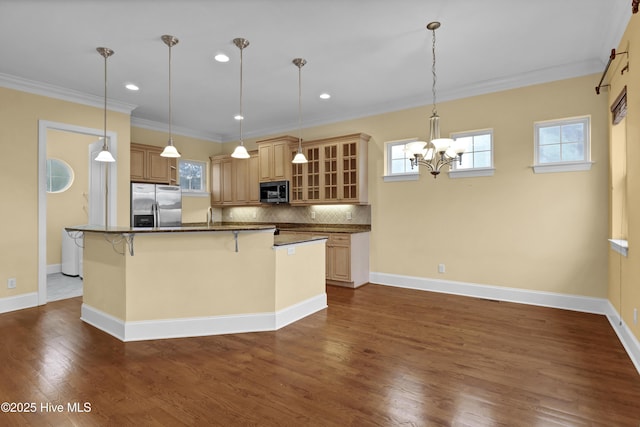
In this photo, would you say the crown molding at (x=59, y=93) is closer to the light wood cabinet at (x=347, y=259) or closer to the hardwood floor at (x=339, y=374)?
the hardwood floor at (x=339, y=374)

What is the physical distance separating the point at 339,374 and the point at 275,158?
15.5 feet

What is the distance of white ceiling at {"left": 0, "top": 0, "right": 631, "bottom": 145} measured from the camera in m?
2.87

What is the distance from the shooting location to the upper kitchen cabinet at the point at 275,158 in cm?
634

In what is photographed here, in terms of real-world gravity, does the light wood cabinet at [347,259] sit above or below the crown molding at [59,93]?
below

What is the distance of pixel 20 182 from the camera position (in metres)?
4.30

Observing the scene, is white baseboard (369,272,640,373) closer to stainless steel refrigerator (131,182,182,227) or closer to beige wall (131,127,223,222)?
stainless steel refrigerator (131,182,182,227)

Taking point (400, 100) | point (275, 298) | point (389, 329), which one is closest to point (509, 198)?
point (400, 100)

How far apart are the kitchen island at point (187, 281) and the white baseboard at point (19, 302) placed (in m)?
1.43

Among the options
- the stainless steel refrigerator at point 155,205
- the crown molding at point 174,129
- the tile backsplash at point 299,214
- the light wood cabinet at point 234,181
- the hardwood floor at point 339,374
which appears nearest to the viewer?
the hardwood floor at point 339,374

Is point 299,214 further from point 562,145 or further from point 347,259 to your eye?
point 562,145

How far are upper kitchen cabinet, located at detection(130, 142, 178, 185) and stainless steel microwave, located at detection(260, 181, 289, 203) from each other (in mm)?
1867

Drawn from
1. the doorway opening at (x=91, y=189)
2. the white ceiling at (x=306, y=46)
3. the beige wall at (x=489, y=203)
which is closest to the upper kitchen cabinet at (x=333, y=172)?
the beige wall at (x=489, y=203)

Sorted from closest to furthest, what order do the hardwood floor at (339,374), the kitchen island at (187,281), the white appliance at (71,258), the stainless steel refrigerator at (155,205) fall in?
the hardwood floor at (339,374) < the kitchen island at (187,281) < the stainless steel refrigerator at (155,205) < the white appliance at (71,258)

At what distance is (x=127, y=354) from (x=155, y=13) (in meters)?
3.03
